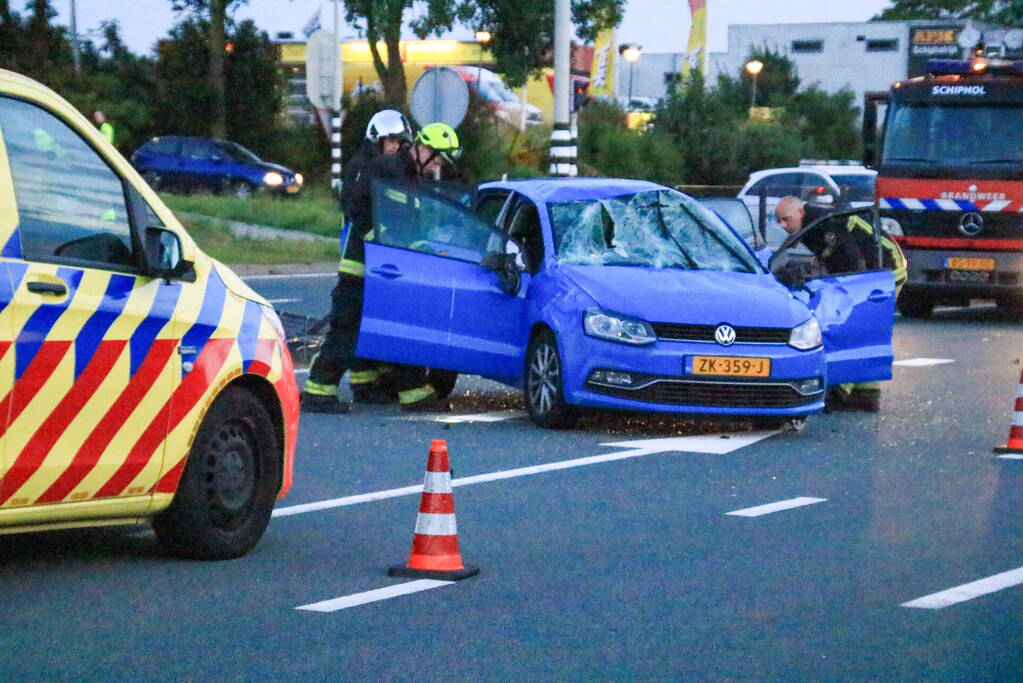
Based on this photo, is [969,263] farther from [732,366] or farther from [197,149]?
[197,149]

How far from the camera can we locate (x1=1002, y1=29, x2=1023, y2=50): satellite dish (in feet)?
84.1

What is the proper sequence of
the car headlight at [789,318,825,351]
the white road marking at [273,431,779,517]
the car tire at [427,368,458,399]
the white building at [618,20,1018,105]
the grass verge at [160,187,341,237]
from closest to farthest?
the white road marking at [273,431,779,517] → the car headlight at [789,318,825,351] → the car tire at [427,368,458,399] → the grass verge at [160,187,341,237] → the white building at [618,20,1018,105]

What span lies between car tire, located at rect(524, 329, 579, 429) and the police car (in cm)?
438

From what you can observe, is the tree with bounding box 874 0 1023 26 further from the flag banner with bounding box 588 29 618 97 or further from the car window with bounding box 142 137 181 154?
the car window with bounding box 142 137 181 154

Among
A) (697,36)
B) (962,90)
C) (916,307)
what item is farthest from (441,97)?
(697,36)

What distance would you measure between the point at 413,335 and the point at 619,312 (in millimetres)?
1691

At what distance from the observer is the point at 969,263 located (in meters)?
23.8

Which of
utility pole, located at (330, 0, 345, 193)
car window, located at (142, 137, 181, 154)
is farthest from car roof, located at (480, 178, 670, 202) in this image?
car window, located at (142, 137, 181, 154)

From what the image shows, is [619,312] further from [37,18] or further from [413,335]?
[37,18]

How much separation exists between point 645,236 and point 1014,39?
13997mm

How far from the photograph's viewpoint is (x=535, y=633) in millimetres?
6746

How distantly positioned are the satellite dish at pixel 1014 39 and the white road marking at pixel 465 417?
1390cm

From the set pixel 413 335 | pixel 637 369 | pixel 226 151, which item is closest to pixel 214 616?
pixel 637 369

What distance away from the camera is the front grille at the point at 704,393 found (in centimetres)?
1222
